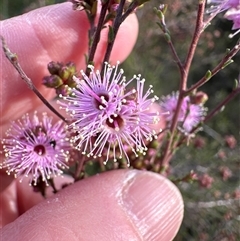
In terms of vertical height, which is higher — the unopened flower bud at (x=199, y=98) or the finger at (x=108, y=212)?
the unopened flower bud at (x=199, y=98)

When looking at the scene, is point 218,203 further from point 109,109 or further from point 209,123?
point 109,109

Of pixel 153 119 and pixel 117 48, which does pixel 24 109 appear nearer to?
pixel 117 48

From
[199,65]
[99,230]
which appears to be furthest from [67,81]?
[199,65]

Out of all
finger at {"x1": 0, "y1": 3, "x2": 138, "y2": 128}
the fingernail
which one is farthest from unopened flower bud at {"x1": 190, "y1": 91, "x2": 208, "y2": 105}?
finger at {"x1": 0, "y1": 3, "x2": 138, "y2": 128}

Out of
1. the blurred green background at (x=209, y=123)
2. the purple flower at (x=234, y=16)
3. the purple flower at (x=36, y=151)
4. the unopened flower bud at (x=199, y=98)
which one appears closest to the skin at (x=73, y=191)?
the purple flower at (x=36, y=151)

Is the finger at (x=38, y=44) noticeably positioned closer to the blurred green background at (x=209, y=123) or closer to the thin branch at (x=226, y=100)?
the thin branch at (x=226, y=100)

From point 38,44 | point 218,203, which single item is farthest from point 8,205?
point 218,203

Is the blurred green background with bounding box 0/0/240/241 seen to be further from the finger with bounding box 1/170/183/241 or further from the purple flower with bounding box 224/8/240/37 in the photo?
the purple flower with bounding box 224/8/240/37
